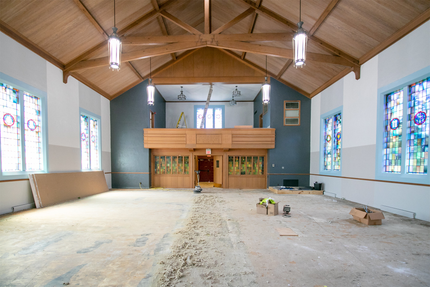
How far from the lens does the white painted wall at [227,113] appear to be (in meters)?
14.0

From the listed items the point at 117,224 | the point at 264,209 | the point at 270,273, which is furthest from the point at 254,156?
the point at 270,273

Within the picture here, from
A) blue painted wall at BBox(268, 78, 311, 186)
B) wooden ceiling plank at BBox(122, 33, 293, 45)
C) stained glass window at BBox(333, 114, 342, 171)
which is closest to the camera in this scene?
wooden ceiling plank at BBox(122, 33, 293, 45)

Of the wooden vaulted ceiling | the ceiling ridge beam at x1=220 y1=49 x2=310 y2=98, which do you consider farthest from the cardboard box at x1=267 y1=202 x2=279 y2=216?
the ceiling ridge beam at x1=220 y1=49 x2=310 y2=98

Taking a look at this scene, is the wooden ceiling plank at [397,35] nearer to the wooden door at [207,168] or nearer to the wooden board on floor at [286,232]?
the wooden board on floor at [286,232]

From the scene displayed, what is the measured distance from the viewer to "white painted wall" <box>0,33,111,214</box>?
17.3 ft

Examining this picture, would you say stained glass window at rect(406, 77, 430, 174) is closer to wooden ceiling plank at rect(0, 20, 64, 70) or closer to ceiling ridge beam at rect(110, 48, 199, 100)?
ceiling ridge beam at rect(110, 48, 199, 100)

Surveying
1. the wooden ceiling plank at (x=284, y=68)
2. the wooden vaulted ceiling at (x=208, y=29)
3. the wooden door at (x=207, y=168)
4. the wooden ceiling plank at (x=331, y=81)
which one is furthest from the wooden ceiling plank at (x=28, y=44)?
the wooden door at (x=207, y=168)

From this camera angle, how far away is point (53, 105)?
22.4 ft

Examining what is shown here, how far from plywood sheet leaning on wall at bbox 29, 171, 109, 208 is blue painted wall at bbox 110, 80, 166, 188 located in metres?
1.42

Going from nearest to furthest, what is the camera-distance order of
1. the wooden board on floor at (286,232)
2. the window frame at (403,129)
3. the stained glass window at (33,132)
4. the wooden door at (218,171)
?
the wooden board on floor at (286,232) → the window frame at (403,129) → the stained glass window at (33,132) → the wooden door at (218,171)

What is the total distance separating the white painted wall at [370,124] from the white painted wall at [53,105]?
31.0ft

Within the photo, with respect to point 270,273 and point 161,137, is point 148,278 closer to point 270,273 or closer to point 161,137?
point 270,273

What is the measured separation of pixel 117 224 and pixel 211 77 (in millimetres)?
7909

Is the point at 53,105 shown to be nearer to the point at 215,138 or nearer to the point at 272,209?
the point at 215,138
